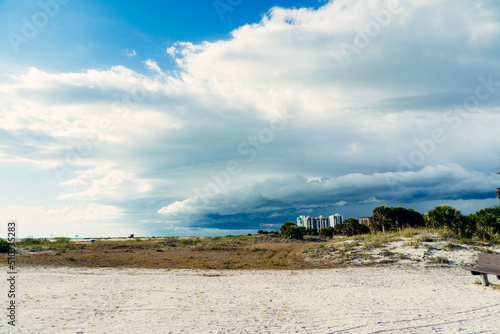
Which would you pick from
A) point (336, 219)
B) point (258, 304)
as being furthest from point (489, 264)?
point (336, 219)

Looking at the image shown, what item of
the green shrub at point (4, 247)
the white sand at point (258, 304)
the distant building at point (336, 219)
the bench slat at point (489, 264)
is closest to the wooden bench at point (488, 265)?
the bench slat at point (489, 264)

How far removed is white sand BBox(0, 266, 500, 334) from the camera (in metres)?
9.26

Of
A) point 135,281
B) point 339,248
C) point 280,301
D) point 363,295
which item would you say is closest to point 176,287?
point 135,281

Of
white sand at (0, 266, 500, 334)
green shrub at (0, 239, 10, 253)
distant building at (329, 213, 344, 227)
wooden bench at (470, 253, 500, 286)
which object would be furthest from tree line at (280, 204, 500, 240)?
distant building at (329, 213, 344, 227)

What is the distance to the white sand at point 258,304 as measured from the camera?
9.26 m

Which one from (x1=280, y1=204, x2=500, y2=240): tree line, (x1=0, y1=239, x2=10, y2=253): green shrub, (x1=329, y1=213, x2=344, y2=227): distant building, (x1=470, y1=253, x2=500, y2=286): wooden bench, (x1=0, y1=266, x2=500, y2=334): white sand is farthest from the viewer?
(x1=329, y1=213, x2=344, y2=227): distant building

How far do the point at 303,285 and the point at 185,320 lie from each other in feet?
27.7

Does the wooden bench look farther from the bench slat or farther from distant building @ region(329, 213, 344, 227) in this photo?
distant building @ region(329, 213, 344, 227)

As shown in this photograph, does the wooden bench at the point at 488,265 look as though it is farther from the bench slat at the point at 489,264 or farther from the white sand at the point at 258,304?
the white sand at the point at 258,304

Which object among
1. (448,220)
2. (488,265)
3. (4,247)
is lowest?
(488,265)

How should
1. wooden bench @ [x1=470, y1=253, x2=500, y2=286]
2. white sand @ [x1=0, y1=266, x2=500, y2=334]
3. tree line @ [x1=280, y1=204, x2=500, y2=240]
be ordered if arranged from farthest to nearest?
tree line @ [x1=280, y1=204, x2=500, y2=240]
wooden bench @ [x1=470, y1=253, x2=500, y2=286]
white sand @ [x1=0, y1=266, x2=500, y2=334]

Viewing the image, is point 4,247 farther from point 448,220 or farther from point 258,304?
point 448,220

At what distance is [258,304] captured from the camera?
12227 millimetres

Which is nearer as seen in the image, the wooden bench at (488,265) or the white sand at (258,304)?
the white sand at (258,304)
